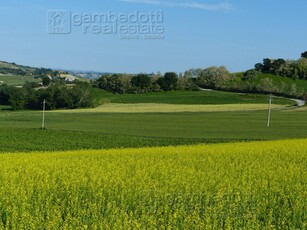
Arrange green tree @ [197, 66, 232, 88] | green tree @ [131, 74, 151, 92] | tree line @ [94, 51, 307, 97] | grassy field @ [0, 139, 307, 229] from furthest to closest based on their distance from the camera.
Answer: green tree @ [197, 66, 232, 88], green tree @ [131, 74, 151, 92], tree line @ [94, 51, 307, 97], grassy field @ [0, 139, 307, 229]

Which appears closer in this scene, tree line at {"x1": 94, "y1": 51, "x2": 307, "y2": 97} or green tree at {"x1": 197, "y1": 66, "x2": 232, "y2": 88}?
tree line at {"x1": 94, "y1": 51, "x2": 307, "y2": 97}

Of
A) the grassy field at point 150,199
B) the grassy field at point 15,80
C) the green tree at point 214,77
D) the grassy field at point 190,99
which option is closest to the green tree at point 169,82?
the green tree at point 214,77

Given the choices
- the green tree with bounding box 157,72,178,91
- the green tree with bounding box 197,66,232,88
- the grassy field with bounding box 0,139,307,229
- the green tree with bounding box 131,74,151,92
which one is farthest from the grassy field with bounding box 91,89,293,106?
the grassy field with bounding box 0,139,307,229

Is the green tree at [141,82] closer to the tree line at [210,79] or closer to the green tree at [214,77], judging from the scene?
the tree line at [210,79]

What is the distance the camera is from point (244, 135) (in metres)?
33.8

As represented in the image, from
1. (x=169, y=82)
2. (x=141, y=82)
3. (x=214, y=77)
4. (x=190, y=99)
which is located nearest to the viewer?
(x=190, y=99)

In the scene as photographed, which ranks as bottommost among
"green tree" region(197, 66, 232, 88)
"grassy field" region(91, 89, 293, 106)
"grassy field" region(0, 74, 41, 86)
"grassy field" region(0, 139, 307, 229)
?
"grassy field" region(91, 89, 293, 106)

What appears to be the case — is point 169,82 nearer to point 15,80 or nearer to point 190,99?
point 190,99

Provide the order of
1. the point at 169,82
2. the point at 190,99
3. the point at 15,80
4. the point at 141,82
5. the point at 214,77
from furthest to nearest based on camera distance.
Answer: the point at 15,80 < the point at 214,77 < the point at 141,82 < the point at 169,82 < the point at 190,99

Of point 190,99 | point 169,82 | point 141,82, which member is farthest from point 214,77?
point 190,99

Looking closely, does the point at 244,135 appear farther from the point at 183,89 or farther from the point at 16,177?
the point at 183,89

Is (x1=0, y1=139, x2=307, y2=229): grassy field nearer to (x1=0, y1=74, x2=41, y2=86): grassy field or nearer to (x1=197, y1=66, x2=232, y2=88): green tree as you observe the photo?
(x1=197, y1=66, x2=232, y2=88): green tree

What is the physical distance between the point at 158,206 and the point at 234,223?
4.66 feet

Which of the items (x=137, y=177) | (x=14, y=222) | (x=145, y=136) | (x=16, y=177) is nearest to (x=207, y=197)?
(x=137, y=177)
